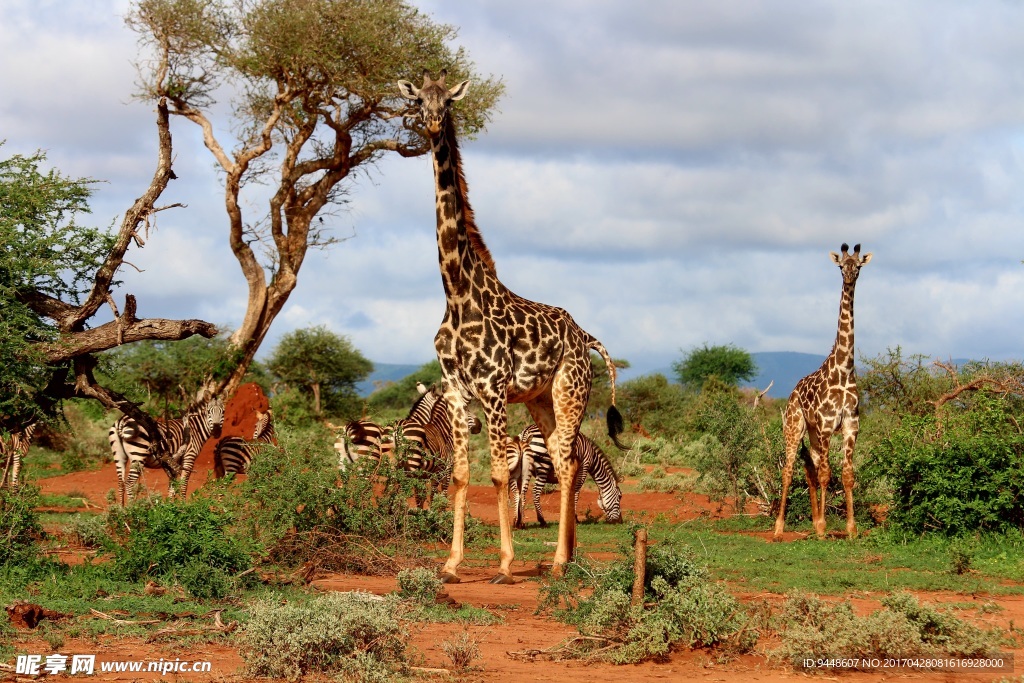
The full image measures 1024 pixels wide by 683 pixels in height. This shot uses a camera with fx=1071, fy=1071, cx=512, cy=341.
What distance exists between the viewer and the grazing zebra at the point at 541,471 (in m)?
16.5

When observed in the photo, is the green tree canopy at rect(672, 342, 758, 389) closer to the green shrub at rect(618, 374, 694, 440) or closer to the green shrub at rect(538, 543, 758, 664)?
the green shrub at rect(618, 374, 694, 440)

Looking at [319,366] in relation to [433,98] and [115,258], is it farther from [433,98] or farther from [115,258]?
[433,98]

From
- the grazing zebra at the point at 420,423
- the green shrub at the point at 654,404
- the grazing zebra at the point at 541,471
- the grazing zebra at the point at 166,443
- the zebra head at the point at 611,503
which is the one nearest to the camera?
the grazing zebra at the point at 420,423

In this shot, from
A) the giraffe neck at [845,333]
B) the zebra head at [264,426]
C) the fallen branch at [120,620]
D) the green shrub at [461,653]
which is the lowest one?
the fallen branch at [120,620]

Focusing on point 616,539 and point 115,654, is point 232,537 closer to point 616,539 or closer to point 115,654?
point 115,654

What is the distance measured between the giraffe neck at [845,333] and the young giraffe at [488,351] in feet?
17.0

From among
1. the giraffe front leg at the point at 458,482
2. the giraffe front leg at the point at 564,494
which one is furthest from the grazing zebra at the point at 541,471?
the giraffe front leg at the point at 458,482

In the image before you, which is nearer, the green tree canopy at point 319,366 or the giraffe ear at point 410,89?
the giraffe ear at point 410,89

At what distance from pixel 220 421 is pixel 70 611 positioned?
→ 35.8 feet

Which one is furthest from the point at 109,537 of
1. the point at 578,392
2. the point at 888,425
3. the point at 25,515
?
the point at 888,425

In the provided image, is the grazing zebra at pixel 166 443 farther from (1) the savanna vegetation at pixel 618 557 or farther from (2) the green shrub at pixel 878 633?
(2) the green shrub at pixel 878 633

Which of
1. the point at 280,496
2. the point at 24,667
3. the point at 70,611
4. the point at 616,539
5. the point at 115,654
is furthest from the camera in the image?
the point at 616,539

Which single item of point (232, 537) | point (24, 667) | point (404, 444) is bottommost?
point (24, 667)

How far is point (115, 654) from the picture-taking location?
6.76 meters
